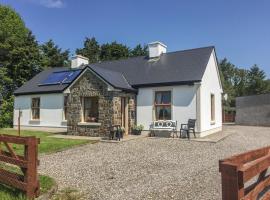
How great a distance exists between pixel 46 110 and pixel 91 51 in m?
23.6

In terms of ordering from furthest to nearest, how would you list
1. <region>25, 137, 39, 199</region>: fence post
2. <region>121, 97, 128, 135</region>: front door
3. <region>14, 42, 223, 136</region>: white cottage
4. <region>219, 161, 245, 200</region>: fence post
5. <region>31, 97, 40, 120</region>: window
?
<region>31, 97, 40, 120</region>: window, <region>121, 97, 128, 135</region>: front door, <region>14, 42, 223, 136</region>: white cottage, <region>25, 137, 39, 199</region>: fence post, <region>219, 161, 245, 200</region>: fence post

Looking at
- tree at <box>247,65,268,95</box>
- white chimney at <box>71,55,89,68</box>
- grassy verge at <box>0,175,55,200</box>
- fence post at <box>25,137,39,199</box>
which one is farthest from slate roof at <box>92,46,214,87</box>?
tree at <box>247,65,268,95</box>

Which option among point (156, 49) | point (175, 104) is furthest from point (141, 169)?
point (156, 49)

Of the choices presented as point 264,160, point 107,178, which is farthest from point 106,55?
point 264,160

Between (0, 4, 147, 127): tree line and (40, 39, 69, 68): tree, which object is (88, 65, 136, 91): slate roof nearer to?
(0, 4, 147, 127): tree line

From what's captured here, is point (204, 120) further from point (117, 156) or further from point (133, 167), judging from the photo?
point (133, 167)

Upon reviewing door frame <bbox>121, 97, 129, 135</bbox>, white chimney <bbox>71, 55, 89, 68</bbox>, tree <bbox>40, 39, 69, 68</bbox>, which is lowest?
door frame <bbox>121, 97, 129, 135</bbox>

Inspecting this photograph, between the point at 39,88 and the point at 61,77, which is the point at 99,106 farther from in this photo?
the point at 39,88

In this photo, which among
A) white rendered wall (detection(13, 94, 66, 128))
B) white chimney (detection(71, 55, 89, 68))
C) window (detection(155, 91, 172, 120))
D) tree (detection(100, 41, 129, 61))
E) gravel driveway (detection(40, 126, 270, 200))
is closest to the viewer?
gravel driveway (detection(40, 126, 270, 200))

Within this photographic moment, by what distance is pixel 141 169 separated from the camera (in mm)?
8359

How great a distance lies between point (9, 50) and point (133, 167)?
89.7 ft

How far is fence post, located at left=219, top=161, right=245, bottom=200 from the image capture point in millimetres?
2773

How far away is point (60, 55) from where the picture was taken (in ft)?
124

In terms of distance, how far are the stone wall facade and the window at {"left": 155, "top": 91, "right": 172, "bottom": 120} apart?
145cm
